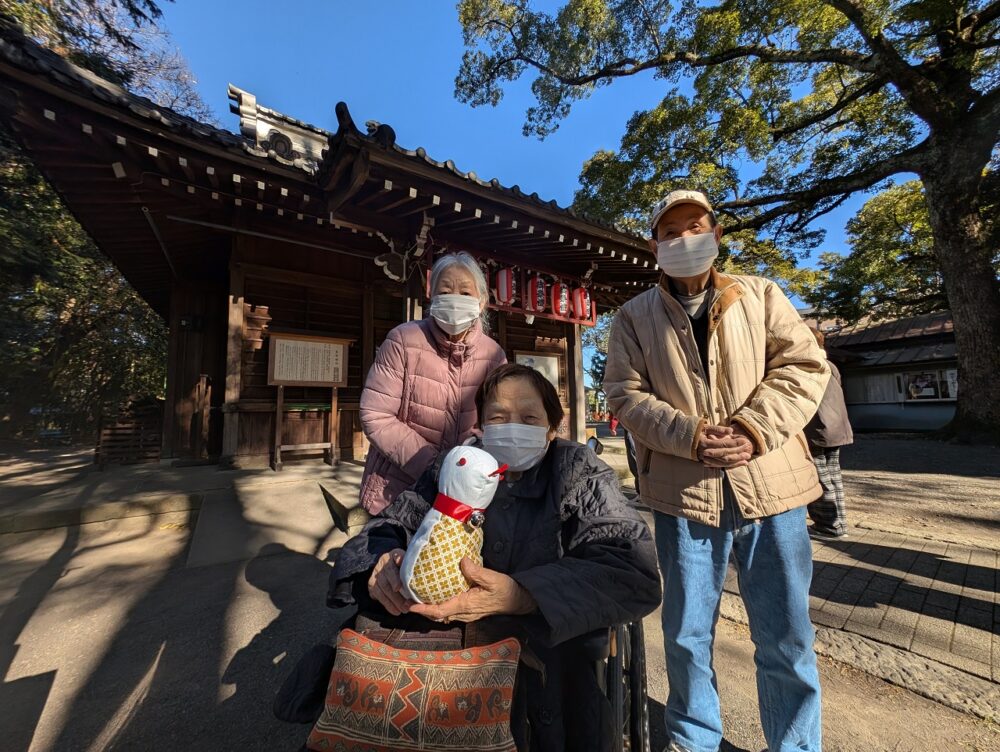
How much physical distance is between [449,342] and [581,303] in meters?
5.17

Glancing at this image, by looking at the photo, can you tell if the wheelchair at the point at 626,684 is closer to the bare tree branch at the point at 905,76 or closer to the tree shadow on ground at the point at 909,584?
the tree shadow on ground at the point at 909,584

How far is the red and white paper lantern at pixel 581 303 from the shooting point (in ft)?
22.2

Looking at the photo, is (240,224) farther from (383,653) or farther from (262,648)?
(383,653)

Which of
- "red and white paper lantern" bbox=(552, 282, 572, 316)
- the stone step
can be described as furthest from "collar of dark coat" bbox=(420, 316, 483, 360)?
"red and white paper lantern" bbox=(552, 282, 572, 316)

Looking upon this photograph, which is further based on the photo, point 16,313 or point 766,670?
point 16,313

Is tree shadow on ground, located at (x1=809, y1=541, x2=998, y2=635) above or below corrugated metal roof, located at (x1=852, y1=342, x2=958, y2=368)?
below

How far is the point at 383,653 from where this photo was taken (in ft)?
3.52

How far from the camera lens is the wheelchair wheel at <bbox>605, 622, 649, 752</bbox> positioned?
47.3 inches

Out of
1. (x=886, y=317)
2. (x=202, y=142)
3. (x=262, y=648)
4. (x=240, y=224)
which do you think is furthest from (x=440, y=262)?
(x=886, y=317)

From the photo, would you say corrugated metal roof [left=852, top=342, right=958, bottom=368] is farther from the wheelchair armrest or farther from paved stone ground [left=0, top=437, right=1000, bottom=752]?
the wheelchair armrest

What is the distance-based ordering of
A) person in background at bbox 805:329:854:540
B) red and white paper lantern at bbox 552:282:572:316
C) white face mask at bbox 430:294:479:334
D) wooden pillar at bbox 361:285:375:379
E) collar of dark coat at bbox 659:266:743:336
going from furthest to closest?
wooden pillar at bbox 361:285:375:379 < red and white paper lantern at bbox 552:282:572:316 < person in background at bbox 805:329:854:540 < white face mask at bbox 430:294:479:334 < collar of dark coat at bbox 659:266:743:336

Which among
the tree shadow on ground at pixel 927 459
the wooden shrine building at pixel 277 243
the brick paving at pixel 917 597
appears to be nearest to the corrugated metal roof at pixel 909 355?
the tree shadow on ground at pixel 927 459

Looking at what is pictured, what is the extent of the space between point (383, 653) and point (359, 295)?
21.5 feet

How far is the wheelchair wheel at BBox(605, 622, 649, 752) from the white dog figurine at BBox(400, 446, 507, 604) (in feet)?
1.83
